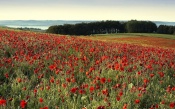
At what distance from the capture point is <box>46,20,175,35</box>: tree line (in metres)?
119

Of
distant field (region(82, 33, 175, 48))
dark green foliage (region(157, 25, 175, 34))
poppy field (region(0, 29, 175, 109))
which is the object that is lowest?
dark green foliage (region(157, 25, 175, 34))

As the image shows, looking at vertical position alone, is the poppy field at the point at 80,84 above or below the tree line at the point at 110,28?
above

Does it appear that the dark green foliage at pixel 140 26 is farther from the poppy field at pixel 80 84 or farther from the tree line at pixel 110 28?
the poppy field at pixel 80 84

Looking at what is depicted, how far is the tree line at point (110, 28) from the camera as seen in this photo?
119 metres

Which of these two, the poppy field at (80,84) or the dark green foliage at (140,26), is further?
the dark green foliage at (140,26)

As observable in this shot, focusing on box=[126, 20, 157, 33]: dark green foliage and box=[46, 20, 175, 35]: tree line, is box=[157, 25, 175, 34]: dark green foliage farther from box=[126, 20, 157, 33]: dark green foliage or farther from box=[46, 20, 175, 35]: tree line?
box=[126, 20, 157, 33]: dark green foliage

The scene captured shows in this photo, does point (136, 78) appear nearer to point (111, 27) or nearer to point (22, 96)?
point (22, 96)

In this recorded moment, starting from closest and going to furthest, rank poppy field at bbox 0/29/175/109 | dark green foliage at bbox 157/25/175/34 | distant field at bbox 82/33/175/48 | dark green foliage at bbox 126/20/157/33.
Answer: poppy field at bbox 0/29/175/109 < distant field at bbox 82/33/175/48 < dark green foliage at bbox 157/25/175/34 < dark green foliage at bbox 126/20/157/33

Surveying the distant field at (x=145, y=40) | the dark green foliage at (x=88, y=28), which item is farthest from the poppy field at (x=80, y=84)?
the dark green foliage at (x=88, y=28)

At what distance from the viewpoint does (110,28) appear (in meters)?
138

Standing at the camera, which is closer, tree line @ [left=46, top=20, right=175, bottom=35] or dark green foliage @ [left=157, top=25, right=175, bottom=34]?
tree line @ [left=46, top=20, right=175, bottom=35]

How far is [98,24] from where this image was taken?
134625 mm

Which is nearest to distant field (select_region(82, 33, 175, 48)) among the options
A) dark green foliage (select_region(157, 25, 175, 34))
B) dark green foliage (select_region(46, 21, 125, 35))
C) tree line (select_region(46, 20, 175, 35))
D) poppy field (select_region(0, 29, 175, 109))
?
poppy field (select_region(0, 29, 175, 109))

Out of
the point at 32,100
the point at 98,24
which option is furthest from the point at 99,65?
the point at 98,24
